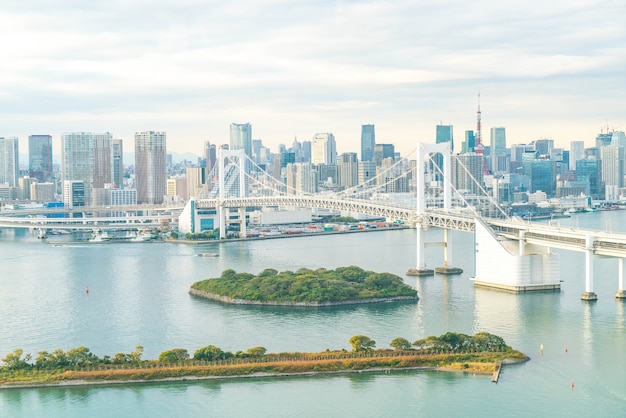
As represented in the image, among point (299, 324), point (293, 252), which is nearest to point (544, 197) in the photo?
point (293, 252)

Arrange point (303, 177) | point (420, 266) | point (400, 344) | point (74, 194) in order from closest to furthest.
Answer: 1. point (400, 344)
2. point (420, 266)
3. point (74, 194)
4. point (303, 177)

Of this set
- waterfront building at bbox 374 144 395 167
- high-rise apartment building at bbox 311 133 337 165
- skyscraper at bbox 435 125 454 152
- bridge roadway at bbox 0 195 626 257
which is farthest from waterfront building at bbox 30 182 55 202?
skyscraper at bbox 435 125 454 152

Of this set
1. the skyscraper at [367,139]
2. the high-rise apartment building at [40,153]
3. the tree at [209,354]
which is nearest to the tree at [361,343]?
the tree at [209,354]

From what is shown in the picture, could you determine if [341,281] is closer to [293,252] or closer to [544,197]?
[293,252]

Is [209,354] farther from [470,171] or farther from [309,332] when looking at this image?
[470,171]

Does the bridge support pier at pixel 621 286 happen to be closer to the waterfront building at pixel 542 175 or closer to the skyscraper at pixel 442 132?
the waterfront building at pixel 542 175

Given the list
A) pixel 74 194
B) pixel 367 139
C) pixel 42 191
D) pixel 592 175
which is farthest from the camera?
pixel 367 139

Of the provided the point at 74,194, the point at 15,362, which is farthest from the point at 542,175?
the point at 15,362
